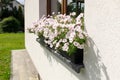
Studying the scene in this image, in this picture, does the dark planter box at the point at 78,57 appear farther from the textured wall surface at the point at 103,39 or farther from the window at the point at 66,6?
the window at the point at 66,6

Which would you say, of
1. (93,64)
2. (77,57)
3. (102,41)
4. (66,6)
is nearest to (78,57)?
(77,57)

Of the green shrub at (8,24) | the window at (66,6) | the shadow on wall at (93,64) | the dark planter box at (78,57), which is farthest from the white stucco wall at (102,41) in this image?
the green shrub at (8,24)

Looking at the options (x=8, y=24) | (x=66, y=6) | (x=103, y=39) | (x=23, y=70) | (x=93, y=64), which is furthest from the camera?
(x=8, y=24)

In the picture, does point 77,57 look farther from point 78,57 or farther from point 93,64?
point 93,64

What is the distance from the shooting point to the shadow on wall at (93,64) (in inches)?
88.6

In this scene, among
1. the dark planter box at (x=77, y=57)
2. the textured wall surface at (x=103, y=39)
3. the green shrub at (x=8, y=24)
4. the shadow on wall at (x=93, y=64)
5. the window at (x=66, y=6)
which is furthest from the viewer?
the green shrub at (x=8, y=24)

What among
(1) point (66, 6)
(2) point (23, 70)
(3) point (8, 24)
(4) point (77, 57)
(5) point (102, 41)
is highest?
(1) point (66, 6)

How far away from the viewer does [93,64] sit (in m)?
2.42

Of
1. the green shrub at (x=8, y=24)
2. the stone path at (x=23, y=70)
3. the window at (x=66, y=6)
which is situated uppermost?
the window at (x=66, y=6)

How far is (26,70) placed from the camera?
23.6ft

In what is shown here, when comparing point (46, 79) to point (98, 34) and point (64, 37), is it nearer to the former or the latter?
point (64, 37)

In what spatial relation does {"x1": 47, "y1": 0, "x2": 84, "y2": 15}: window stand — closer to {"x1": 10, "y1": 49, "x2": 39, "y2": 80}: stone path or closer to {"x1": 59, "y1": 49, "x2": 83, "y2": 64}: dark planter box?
{"x1": 59, "y1": 49, "x2": 83, "y2": 64}: dark planter box

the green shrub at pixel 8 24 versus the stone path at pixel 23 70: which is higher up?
the green shrub at pixel 8 24

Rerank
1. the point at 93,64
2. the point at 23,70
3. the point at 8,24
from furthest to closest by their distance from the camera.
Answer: the point at 8,24
the point at 23,70
the point at 93,64
